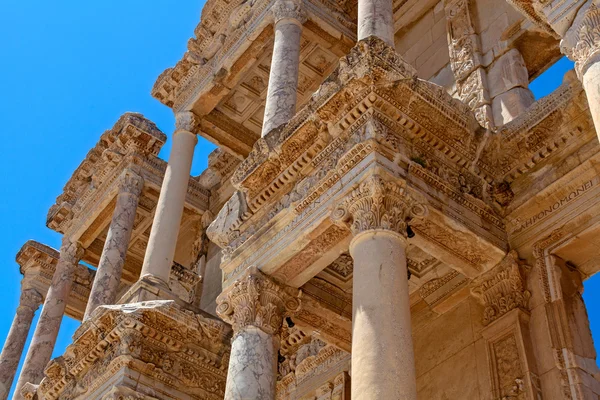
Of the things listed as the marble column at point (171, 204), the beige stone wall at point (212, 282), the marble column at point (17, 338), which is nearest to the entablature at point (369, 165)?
the marble column at point (171, 204)

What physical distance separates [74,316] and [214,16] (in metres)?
9.37

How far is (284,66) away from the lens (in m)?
13.4

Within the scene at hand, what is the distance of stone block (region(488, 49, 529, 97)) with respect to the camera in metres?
12.6

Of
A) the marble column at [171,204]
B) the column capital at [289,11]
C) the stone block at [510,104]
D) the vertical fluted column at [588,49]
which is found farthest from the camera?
the marble column at [171,204]

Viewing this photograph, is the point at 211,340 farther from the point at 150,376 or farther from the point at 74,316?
the point at 74,316

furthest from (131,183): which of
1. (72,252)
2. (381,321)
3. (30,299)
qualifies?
(381,321)

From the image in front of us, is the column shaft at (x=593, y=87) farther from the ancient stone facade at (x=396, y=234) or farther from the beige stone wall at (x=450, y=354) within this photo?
the beige stone wall at (x=450, y=354)

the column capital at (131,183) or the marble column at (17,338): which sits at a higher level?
the column capital at (131,183)

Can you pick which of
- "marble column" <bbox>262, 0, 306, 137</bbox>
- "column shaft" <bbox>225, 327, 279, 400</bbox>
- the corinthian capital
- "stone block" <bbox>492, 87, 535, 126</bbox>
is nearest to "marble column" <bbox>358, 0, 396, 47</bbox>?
Result: "marble column" <bbox>262, 0, 306, 137</bbox>

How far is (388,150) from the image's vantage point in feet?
Answer: 32.1

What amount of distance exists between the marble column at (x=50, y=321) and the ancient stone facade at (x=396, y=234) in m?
2.79

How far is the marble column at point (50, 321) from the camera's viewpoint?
17.2 m

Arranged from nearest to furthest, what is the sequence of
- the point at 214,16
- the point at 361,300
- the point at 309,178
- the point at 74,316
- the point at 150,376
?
the point at 361,300 < the point at 309,178 < the point at 150,376 < the point at 214,16 < the point at 74,316

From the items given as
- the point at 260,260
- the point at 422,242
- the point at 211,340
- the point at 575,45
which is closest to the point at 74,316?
the point at 211,340
